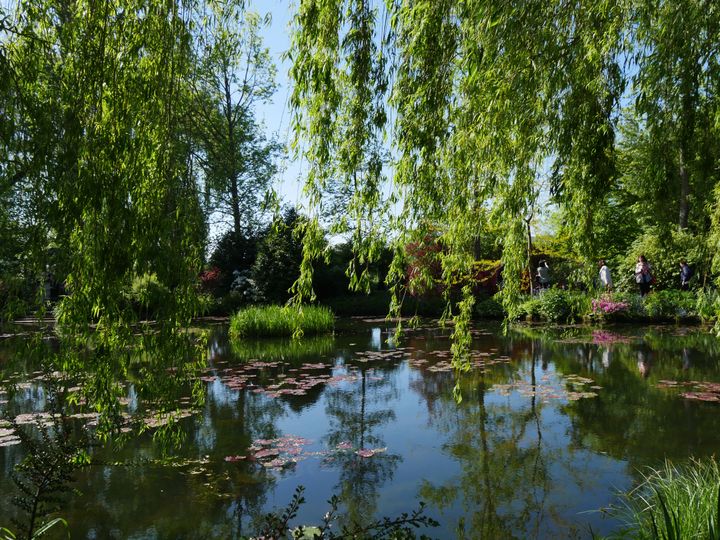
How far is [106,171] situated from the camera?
260 cm

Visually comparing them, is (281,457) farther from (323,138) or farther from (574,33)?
(574,33)

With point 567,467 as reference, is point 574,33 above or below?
above

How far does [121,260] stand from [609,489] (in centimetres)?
344

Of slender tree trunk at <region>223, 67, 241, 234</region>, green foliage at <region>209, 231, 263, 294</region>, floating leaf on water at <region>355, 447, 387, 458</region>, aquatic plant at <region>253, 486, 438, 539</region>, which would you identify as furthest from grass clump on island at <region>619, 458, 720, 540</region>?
green foliage at <region>209, 231, 263, 294</region>

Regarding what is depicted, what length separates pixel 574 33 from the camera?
354 centimetres

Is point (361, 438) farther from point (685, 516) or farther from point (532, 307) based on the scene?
point (532, 307)

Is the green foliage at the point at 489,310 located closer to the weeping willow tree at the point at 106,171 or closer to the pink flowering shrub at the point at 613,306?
the pink flowering shrub at the point at 613,306

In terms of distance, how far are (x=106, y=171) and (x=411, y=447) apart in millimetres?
3454

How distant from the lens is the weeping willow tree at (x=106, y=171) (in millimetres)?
2453

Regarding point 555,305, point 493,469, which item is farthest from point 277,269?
point 493,469

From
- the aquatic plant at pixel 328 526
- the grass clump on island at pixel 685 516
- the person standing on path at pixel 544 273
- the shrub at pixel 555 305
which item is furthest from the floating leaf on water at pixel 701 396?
the person standing on path at pixel 544 273

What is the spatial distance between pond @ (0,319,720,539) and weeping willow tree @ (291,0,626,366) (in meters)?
1.13

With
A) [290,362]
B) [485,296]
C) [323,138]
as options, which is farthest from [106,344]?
[485,296]

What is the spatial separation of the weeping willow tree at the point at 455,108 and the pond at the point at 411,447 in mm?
1128
